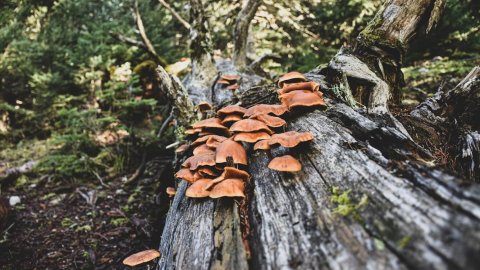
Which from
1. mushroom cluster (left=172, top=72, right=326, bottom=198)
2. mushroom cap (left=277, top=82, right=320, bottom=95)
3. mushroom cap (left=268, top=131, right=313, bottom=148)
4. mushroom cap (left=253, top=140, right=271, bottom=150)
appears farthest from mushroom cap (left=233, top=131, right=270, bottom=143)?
mushroom cap (left=277, top=82, right=320, bottom=95)

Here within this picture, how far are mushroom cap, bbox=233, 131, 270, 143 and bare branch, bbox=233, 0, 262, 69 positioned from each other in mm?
4917

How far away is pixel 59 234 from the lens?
4598mm

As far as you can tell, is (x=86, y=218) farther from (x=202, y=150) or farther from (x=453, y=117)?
(x=453, y=117)

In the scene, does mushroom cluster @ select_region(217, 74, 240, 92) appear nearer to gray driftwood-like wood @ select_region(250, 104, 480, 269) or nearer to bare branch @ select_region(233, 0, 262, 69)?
bare branch @ select_region(233, 0, 262, 69)

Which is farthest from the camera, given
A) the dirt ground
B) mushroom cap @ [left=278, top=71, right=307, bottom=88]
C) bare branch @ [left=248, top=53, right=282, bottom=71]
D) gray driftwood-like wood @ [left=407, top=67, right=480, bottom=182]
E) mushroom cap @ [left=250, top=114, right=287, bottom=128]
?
bare branch @ [left=248, top=53, right=282, bottom=71]

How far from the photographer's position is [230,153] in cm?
240

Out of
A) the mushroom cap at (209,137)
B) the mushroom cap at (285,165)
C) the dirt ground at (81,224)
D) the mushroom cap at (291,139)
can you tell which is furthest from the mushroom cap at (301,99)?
the dirt ground at (81,224)

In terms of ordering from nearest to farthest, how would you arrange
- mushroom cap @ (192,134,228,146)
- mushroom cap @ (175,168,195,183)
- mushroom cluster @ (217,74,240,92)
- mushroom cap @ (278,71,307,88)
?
1. mushroom cap @ (175,168,195,183)
2. mushroom cap @ (192,134,228,146)
3. mushroom cap @ (278,71,307,88)
4. mushroom cluster @ (217,74,240,92)

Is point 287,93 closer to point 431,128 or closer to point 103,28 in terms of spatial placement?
point 431,128

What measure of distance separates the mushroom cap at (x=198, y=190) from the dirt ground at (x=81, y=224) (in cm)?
153

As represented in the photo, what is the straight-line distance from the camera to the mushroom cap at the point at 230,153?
93.2 inches

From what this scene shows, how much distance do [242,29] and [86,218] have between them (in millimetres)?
5119

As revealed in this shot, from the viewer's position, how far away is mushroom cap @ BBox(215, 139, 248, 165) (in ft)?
7.77

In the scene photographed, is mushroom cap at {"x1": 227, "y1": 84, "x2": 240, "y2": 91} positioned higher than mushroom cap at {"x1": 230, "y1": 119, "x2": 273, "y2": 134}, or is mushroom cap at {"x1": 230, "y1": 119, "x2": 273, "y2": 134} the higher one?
mushroom cap at {"x1": 227, "y1": 84, "x2": 240, "y2": 91}
